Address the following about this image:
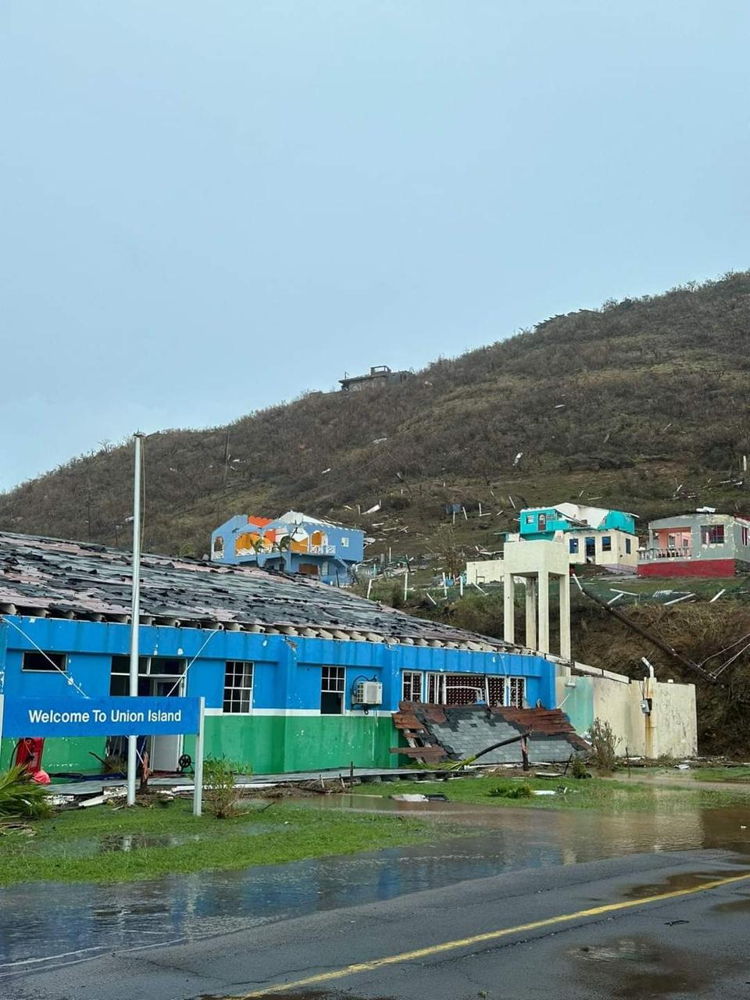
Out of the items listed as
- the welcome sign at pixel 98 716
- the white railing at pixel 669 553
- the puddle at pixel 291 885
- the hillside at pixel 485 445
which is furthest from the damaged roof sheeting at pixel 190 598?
the hillside at pixel 485 445

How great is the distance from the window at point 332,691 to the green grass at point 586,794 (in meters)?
3.62

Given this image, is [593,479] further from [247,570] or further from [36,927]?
[36,927]

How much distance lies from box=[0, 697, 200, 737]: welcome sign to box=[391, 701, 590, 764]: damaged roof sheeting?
488 inches

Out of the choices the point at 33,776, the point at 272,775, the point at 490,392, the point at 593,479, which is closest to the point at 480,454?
the point at 593,479

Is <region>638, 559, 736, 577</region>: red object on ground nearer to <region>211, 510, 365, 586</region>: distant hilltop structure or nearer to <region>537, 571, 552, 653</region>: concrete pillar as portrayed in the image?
<region>211, 510, 365, 586</region>: distant hilltop structure

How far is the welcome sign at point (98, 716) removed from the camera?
14.4 metres

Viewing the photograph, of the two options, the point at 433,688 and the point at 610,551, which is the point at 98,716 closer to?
the point at 433,688

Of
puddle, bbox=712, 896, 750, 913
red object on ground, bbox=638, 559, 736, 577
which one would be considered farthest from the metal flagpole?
red object on ground, bbox=638, 559, 736, 577

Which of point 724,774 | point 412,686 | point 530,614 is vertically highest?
point 530,614

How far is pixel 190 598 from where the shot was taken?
26.9m

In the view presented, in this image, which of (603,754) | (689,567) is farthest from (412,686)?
(689,567)

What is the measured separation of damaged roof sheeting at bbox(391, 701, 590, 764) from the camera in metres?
28.5

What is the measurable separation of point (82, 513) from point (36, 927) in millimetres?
106032

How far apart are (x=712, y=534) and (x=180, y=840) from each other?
170ft
